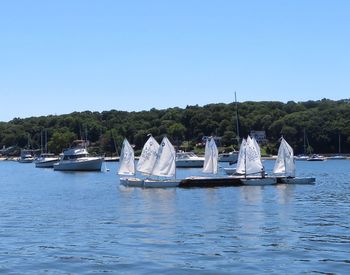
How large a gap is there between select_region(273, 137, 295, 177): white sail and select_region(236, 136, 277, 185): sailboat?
9.95 feet

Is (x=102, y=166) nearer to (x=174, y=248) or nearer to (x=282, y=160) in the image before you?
(x=282, y=160)

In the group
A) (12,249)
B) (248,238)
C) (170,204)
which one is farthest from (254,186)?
(12,249)

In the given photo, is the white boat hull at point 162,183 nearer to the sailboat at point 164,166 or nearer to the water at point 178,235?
the sailboat at point 164,166

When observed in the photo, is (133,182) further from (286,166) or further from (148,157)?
(286,166)

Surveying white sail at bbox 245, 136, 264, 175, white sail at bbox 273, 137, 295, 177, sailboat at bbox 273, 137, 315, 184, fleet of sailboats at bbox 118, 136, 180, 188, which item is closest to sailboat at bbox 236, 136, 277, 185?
white sail at bbox 245, 136, 264, 175

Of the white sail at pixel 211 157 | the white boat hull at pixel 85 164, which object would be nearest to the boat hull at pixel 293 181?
the white sail at pixel 211 157

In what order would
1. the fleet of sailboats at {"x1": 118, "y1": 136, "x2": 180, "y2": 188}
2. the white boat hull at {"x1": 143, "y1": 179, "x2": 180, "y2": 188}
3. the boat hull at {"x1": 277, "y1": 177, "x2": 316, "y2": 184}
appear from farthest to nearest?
the boat hull at {"x1": 277, "y1": 177, "x2": 316, "y2": 184}
the fleet of sailboats at {"x1": 118, "y1": 136, "x2": 180, "y2": 188}
the white boat hull at {"x1": 143, "y1": 179, "x2": 180, "y2": 188}

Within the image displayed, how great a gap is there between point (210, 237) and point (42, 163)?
464ft

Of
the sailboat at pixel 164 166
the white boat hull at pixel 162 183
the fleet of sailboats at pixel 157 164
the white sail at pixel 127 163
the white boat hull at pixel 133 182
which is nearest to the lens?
the white boat hull at pixel 162 183

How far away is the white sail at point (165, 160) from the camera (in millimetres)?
76188

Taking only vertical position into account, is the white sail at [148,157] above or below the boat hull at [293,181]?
above

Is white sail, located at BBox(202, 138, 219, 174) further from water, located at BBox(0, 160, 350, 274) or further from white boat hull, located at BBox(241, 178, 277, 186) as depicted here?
water, located at BBox(0, 160, 350, 274)

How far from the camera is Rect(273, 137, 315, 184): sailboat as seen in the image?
3128 inches

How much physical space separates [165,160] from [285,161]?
48.2 feet
